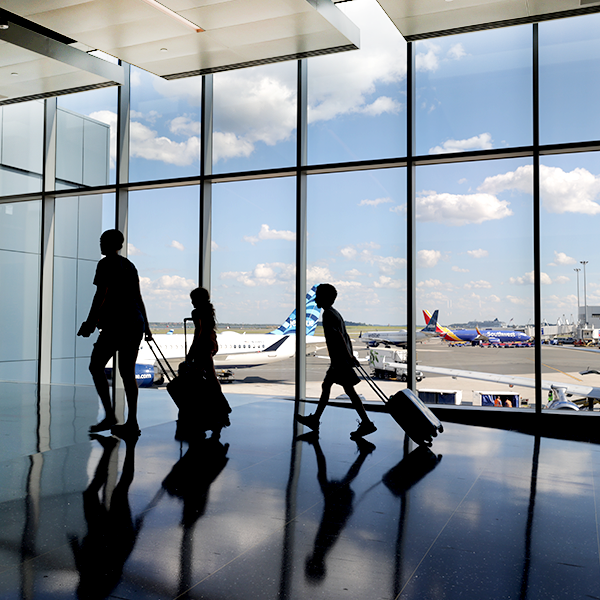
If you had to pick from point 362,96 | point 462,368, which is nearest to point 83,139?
point 362,96

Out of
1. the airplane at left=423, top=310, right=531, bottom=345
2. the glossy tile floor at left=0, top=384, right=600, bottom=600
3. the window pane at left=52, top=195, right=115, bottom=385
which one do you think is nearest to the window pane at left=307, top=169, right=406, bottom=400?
the airplane at left=423, top=310, right=531, bottom=345

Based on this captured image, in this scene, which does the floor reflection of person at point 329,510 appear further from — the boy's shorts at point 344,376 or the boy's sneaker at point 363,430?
the boy's shorts at point 344,376

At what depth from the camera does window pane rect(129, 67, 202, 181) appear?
815 cm

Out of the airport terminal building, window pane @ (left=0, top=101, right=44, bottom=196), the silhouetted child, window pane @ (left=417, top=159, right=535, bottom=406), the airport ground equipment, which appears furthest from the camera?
window pane @ (left=0, top=101, right=44, bottom=196)

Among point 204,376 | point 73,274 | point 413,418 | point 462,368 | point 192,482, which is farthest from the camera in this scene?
point 73,274

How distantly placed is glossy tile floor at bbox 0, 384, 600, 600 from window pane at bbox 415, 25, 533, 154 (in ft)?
11.9

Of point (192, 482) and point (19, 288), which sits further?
point (19, 288)

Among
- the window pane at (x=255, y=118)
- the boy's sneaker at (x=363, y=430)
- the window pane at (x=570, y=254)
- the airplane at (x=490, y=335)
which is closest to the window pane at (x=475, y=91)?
the window pane at (x=570, y=254)

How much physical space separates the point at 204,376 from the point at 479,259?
371 centimetres

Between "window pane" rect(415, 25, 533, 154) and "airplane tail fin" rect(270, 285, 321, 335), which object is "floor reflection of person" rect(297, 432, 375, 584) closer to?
"airplane tail fin" rect(270, 285, 321, 335)

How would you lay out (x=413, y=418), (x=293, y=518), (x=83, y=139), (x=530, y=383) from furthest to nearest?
(x=83, y=139) < (x=530, y=383) < (x=413, y=418) < (x=293, y=518)

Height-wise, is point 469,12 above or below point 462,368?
above

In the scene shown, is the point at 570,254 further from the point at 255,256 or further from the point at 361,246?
the point at 255,256

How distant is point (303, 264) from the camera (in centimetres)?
734
